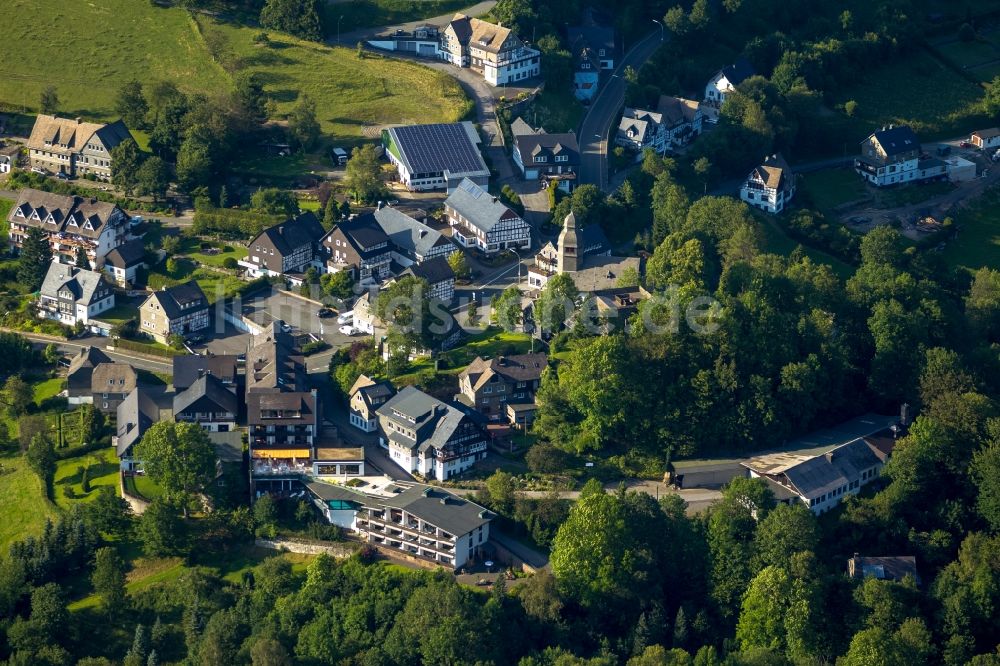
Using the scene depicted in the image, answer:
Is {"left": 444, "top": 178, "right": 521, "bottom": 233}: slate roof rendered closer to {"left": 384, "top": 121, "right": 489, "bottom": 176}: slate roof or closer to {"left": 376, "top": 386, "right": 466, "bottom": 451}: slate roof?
{"left": 384, "top": 121, "right": 489, "bottom": 176}: slate roof

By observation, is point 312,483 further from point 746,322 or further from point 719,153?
point 719,153

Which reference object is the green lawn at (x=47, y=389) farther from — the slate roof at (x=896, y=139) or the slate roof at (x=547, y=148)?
the slate roof at (x=896, y=139)

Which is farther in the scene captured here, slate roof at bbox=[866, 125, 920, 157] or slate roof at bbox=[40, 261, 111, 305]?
slate roof at bbox=[866, 125, 920, 157]

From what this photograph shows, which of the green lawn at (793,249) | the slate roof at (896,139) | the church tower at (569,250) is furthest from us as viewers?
the slate roof at (896,139)

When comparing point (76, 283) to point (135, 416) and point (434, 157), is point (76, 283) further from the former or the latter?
point (434, 157)

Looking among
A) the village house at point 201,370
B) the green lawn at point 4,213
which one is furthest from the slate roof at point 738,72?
the green lawn at point 4,213

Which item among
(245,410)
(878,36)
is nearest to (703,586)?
(245,410)

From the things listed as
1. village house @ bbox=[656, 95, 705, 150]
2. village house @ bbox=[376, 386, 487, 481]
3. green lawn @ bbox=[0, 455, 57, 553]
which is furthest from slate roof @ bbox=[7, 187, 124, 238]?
village house @ bbox=[656, 95, 705, 150]
